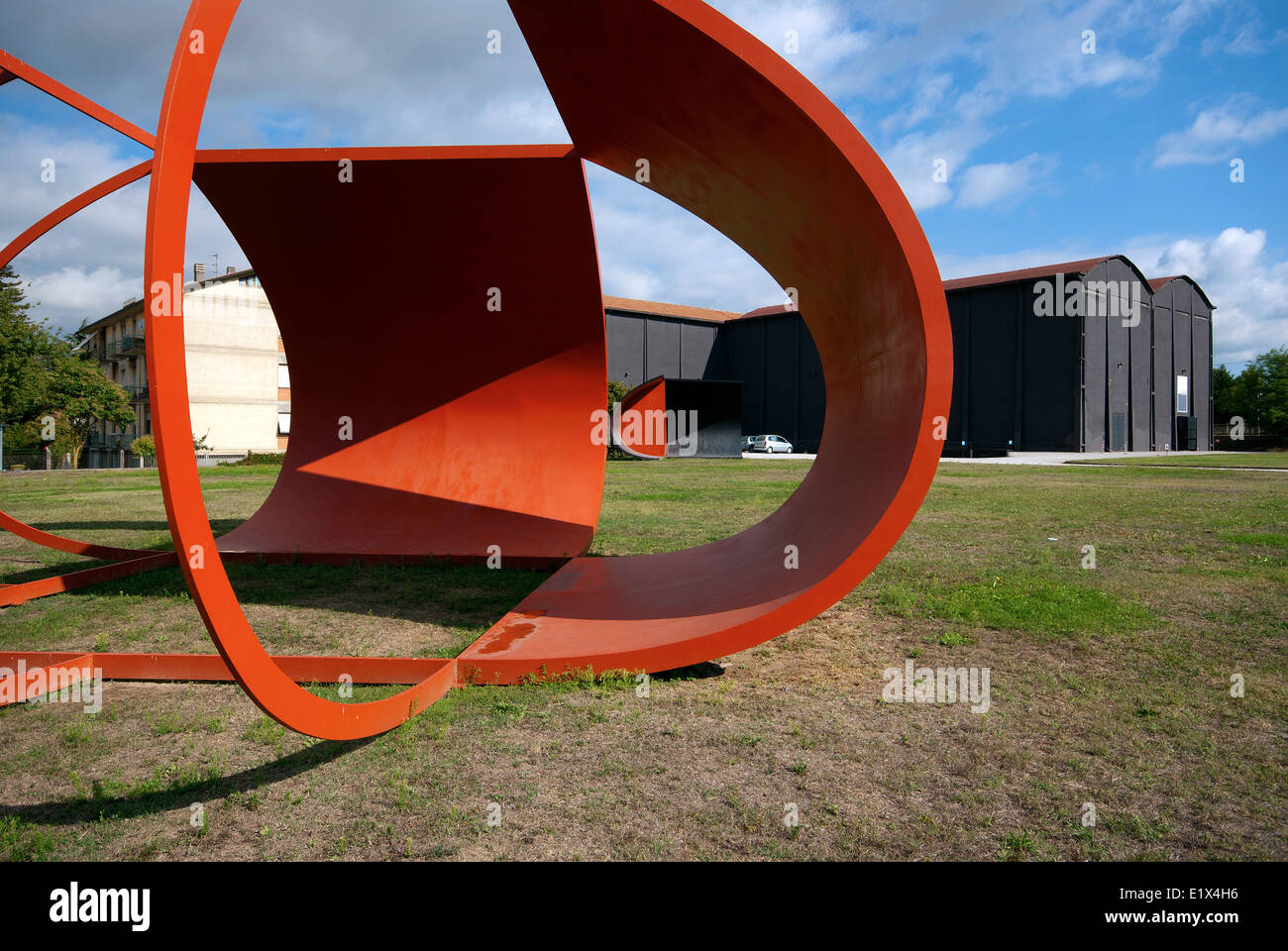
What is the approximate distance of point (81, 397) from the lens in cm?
3534

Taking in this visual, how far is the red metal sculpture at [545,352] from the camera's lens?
3129mm

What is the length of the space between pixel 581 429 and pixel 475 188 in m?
2.73

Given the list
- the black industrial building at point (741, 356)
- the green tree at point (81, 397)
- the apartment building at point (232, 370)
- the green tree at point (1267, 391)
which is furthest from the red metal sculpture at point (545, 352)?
the green tree at point (1267, 391)

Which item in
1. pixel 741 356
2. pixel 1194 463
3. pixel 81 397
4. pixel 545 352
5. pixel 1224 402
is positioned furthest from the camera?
pixel 1224 402

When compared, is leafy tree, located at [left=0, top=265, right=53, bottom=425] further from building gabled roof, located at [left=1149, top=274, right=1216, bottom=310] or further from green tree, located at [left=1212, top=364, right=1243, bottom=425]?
green tree, located at [left=1212, top=364, right=1243, bottom=425]

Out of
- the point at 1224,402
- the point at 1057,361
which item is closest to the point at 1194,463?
the point at 1057,361

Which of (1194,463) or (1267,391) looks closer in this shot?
(1194,463)

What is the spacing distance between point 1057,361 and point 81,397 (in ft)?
145

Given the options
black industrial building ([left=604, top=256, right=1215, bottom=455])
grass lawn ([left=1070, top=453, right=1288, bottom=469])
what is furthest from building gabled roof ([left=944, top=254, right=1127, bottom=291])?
grass lawn ([left=1070, top=453, right=1288, bottom=469])

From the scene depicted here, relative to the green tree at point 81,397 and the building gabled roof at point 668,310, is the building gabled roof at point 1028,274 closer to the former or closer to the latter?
the building gabled roof at point 668,310

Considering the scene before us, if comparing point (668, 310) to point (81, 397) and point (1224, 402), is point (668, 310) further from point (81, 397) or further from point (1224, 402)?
point (1224, 402)

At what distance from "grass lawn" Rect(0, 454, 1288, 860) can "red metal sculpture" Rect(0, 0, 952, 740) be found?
329 mm
